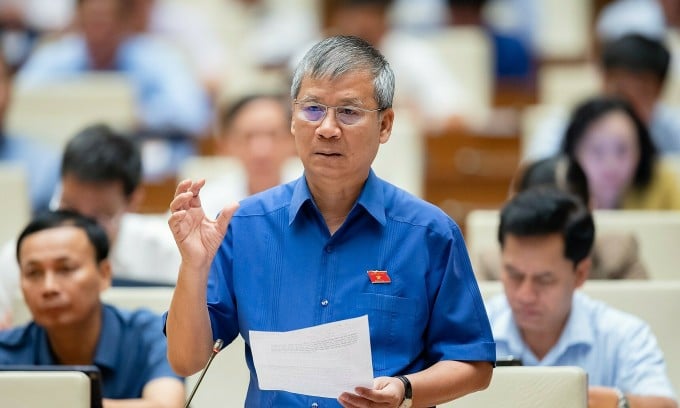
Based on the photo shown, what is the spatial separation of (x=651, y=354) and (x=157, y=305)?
3.86 feet

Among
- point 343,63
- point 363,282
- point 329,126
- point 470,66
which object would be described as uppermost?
point 470,66

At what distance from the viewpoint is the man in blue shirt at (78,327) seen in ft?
9.56

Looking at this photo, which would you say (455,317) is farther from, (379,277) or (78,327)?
(78,327)

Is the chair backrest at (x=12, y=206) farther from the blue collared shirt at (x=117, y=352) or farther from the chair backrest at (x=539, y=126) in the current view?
the chair backrest at (x=539, y=126)

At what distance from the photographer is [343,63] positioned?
211 centimetres

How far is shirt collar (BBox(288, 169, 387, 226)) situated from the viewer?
2164mm

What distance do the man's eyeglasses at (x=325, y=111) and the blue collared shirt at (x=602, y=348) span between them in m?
0.95

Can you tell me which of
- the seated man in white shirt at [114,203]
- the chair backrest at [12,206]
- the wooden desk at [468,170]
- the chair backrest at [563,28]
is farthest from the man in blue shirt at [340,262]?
the chair backrest at [563,28]

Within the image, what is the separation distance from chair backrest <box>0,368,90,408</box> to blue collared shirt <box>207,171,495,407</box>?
1.16ft

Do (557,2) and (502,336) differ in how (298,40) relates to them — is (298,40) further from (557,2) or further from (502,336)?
(502,336)

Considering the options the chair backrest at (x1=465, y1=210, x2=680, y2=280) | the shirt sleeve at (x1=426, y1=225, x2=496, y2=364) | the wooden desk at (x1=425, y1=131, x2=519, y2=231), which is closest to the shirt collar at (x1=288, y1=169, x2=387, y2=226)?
the shirt sleeve at (x1=426, y1=225, x2=496, y2=364)

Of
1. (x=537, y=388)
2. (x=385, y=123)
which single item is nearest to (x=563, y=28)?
(x=537, y=388)

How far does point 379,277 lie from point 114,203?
1.80 metres

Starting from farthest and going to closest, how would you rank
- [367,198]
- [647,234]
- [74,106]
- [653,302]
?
1. [74,106]
2. [647,234]
3. [653,302]
4. [367,198]
